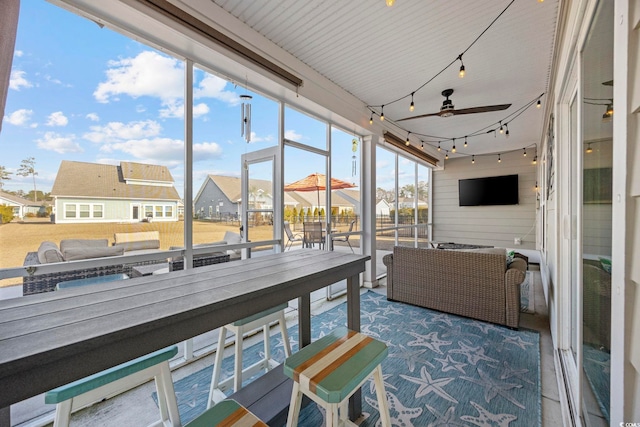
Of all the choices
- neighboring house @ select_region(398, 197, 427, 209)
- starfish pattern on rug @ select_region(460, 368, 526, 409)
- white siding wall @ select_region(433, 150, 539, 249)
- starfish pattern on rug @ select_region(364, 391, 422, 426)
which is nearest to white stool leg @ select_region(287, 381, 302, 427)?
starfish pattern on rug @ select_region(364, 391, 422, 426)

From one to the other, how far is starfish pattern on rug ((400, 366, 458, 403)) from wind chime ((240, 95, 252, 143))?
2690 mm

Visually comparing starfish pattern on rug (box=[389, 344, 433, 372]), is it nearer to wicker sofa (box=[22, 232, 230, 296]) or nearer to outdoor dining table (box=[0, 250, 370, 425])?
outdoor dining table (box=[0, 250, 370, 425])

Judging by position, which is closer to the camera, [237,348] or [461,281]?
[237,348]

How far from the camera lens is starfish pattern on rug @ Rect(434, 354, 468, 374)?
2.14m

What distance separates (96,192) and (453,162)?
25.9 feet

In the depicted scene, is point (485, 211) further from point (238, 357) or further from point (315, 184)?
point (238, 357)

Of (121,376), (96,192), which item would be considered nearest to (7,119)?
(96,192)

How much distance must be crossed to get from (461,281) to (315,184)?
7.20 ft

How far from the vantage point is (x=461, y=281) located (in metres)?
3.05

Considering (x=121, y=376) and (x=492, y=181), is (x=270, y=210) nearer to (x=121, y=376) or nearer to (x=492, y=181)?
(x=121, y=376)

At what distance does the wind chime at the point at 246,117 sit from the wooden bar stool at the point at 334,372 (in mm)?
2283

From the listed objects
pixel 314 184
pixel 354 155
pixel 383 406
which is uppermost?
pixel 354 155

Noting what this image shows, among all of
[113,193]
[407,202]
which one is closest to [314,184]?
[113,193]

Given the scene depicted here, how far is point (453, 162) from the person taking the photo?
24.7ft
